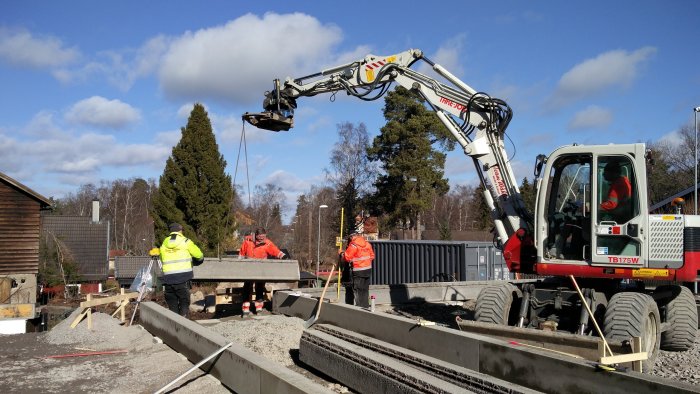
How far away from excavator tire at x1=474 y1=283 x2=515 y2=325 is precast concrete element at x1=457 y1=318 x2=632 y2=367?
36 cm

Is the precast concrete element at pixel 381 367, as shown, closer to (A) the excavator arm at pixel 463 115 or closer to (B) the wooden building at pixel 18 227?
(A) the excavator arm at pixel 463 115

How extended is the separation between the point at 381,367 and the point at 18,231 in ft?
87.5

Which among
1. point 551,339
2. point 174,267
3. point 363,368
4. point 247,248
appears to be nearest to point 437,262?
point 247,248

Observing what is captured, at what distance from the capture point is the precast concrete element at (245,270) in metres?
11.2

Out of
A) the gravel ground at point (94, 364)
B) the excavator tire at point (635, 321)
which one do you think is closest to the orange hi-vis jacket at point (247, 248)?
the gravel ground at point (94, 364)

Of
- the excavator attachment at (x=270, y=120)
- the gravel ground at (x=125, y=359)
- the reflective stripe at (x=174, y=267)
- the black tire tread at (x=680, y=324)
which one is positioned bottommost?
the gravel ground at (x=125, y=359)

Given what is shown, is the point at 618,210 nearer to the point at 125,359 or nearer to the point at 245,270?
the point at 125,359

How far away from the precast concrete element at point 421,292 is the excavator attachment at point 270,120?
3387mm

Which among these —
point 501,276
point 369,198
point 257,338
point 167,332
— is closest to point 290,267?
point 257,338

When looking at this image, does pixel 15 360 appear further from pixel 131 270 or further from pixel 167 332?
pixel 131 270

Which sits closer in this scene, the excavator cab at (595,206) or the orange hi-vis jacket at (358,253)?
the excavator cab at (595,206)

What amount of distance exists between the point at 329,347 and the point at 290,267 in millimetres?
4679

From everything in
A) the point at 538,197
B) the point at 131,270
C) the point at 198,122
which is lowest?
the point at 131,270

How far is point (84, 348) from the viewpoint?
800 cm
